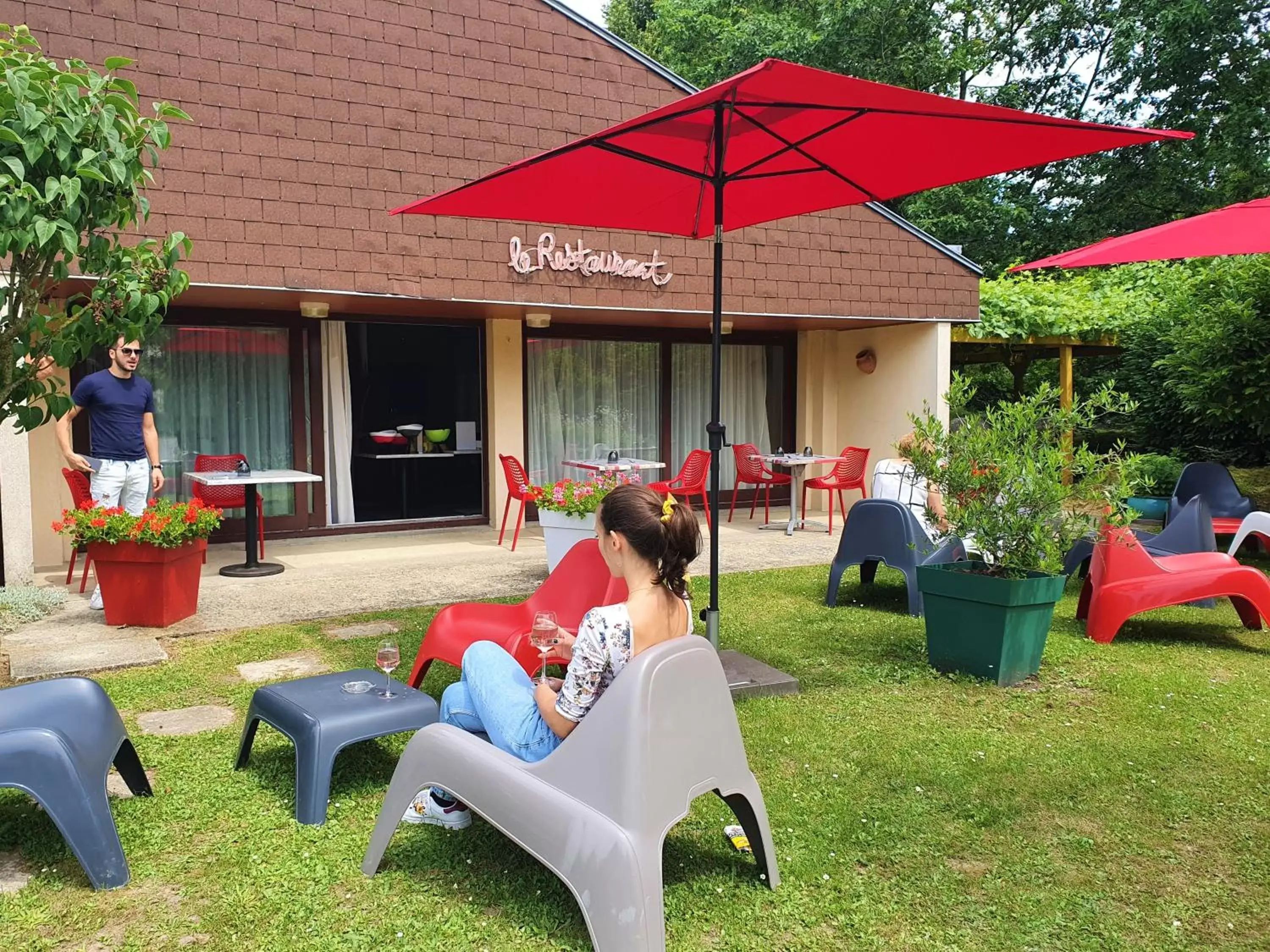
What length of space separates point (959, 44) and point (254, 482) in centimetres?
2164

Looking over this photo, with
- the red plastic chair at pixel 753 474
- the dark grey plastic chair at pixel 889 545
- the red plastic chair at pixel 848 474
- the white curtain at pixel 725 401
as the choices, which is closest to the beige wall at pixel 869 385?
the white curtain at pixel 725 401

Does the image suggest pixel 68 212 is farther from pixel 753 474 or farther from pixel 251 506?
pixel 753 474

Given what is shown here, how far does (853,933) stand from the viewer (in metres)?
2.44

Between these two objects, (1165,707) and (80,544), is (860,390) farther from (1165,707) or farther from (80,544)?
(80,544)

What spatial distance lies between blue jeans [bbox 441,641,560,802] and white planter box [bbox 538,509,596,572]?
3.07m

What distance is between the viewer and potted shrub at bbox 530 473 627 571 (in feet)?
20.0

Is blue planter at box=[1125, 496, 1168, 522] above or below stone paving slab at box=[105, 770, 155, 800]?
above

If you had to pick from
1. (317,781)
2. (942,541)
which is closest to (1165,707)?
(942,541)

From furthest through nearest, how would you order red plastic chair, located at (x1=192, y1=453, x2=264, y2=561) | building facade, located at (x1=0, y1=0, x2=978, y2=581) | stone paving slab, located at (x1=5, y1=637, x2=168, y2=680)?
red plastic chair, located at (x1=192, y1=453, x2=264, y2=561) < building facade, located at (x1=0, y1=0, x2=978, y2=581) < stone paving slab, located at (x1=5, y1=637, x2=168, y2=680)

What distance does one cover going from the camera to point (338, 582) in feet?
22.5

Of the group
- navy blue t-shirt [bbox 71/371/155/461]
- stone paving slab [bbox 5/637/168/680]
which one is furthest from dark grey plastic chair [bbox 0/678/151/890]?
navy blue t-shirt [bbox 71/371/155/461]

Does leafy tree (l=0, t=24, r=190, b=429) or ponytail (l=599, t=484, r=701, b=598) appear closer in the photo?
ponytail (l=599, t=484, r=701, b=598)

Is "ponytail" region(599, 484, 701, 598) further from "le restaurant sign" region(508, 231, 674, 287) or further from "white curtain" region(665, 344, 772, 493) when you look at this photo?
"white curtain" region(665, 344, 772, 493)

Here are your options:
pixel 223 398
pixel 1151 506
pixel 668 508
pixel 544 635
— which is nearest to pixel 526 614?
pixel 544 635
